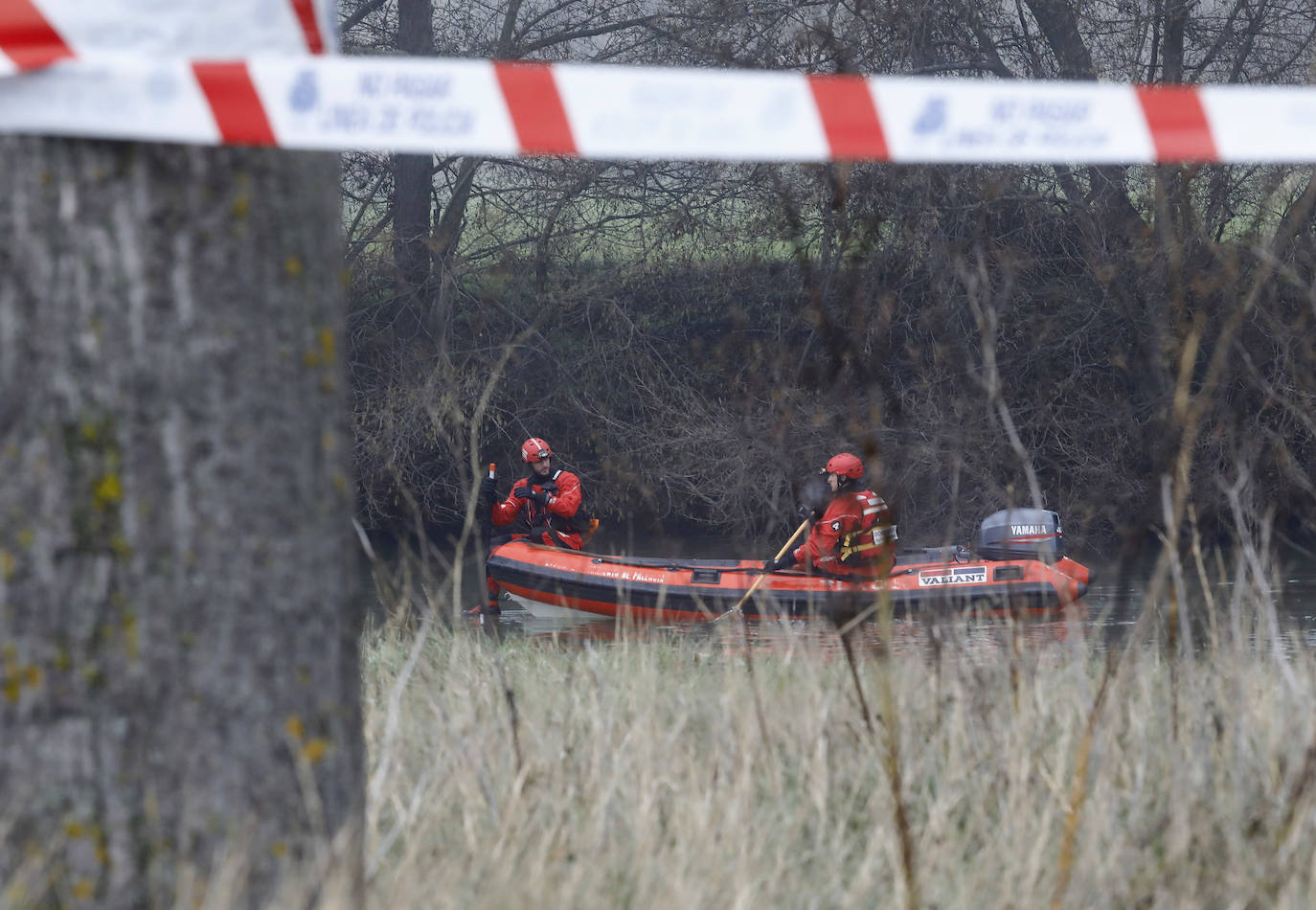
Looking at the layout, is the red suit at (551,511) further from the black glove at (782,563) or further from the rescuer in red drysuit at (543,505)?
the black glove at (782,563)

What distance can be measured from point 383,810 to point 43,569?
125 cm

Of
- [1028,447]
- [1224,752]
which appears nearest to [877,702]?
[1224,752]

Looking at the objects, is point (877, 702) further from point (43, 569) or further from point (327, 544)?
point (43, 569)

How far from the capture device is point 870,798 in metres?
2.94

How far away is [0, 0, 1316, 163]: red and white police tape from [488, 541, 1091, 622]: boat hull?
7.51m

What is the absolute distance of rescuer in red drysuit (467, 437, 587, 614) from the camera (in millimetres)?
12828

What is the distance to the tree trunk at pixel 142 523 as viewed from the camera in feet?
6.01

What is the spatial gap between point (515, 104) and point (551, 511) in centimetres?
1098

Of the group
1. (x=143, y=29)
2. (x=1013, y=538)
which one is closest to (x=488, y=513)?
(x=1013, y=538)

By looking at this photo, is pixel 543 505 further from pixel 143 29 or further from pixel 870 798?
pixel 143 29

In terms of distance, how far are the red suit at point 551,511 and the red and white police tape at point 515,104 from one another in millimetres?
10750

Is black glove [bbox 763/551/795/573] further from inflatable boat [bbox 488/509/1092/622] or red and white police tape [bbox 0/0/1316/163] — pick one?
red and white police tape [bbox 0/0/1316/163]

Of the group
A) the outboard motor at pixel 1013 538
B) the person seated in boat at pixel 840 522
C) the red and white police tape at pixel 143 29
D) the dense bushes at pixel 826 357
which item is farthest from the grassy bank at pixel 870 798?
the dense bushes at pixel 826 357

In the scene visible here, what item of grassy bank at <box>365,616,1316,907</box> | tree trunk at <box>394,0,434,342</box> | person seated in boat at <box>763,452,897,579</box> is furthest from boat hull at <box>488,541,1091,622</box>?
grassy bank at <box>365,616,1316,907</box>
